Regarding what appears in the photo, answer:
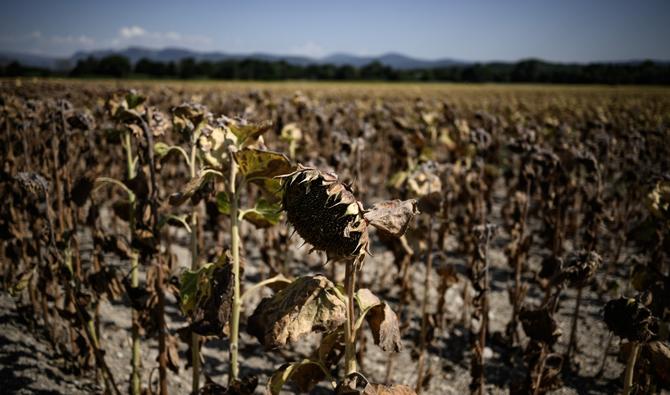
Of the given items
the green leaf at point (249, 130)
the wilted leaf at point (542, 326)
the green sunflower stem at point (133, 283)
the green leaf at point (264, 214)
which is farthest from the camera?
the green sunflower stem at point (133, 283)

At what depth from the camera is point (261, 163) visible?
178 centimetres

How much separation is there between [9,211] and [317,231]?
161 inches

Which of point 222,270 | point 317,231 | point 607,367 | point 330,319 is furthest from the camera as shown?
point 607,367

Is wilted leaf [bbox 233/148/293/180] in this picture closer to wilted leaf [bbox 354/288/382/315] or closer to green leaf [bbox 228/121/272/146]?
green leaf [bbox 228/121/272/146]

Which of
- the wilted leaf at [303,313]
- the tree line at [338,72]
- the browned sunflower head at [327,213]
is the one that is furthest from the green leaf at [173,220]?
the tree line at [338,72]

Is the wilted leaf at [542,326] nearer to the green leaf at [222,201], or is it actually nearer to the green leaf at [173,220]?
the green leaf at [222,201]

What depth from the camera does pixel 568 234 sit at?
276 inches

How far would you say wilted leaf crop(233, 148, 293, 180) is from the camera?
1705 millimetres

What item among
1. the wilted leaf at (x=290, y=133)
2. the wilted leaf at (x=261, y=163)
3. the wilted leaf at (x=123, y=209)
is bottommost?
the wilted leaf at (x=123, y=209)

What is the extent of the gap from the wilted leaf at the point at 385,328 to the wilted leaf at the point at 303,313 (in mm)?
185

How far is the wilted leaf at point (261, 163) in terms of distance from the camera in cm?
171

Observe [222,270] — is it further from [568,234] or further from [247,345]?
[568,234]

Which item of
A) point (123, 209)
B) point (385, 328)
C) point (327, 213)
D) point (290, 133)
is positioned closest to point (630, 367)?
point (385, 328)

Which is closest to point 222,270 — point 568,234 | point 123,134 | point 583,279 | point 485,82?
point 123,134
